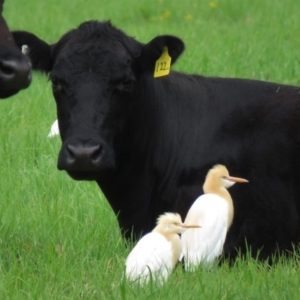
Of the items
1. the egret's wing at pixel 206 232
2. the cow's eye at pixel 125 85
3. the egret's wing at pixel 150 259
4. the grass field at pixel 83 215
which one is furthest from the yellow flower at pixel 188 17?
the egret's wing at pixel 150 259

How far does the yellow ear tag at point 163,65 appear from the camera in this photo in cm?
579

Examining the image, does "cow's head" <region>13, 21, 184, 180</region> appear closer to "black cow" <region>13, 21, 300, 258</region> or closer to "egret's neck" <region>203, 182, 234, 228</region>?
"black cow" <region>13, 21, 300, 258</region>

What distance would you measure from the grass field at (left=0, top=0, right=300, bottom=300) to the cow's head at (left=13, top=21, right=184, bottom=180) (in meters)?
0.51

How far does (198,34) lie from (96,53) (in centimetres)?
805

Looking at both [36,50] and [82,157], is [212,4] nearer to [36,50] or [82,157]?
[36,50]

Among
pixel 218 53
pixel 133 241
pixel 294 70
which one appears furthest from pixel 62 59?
pixel 218 53

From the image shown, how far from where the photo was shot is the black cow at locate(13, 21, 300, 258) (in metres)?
5.62

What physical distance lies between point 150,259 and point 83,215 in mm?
1645

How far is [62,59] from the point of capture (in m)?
5.67

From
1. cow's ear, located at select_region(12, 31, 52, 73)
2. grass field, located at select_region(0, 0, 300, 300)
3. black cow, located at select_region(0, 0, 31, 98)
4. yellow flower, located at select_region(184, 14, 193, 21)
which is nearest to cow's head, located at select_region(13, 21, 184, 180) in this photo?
cow's ear, located at select_region(12, 31, 52, 73)

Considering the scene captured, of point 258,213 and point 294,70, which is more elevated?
point 294,70

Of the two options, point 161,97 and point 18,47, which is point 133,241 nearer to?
point 161,97

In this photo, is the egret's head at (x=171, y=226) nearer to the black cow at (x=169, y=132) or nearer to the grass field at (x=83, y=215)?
the grass field at (x=83, y=215)

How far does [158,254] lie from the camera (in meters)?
4.70
